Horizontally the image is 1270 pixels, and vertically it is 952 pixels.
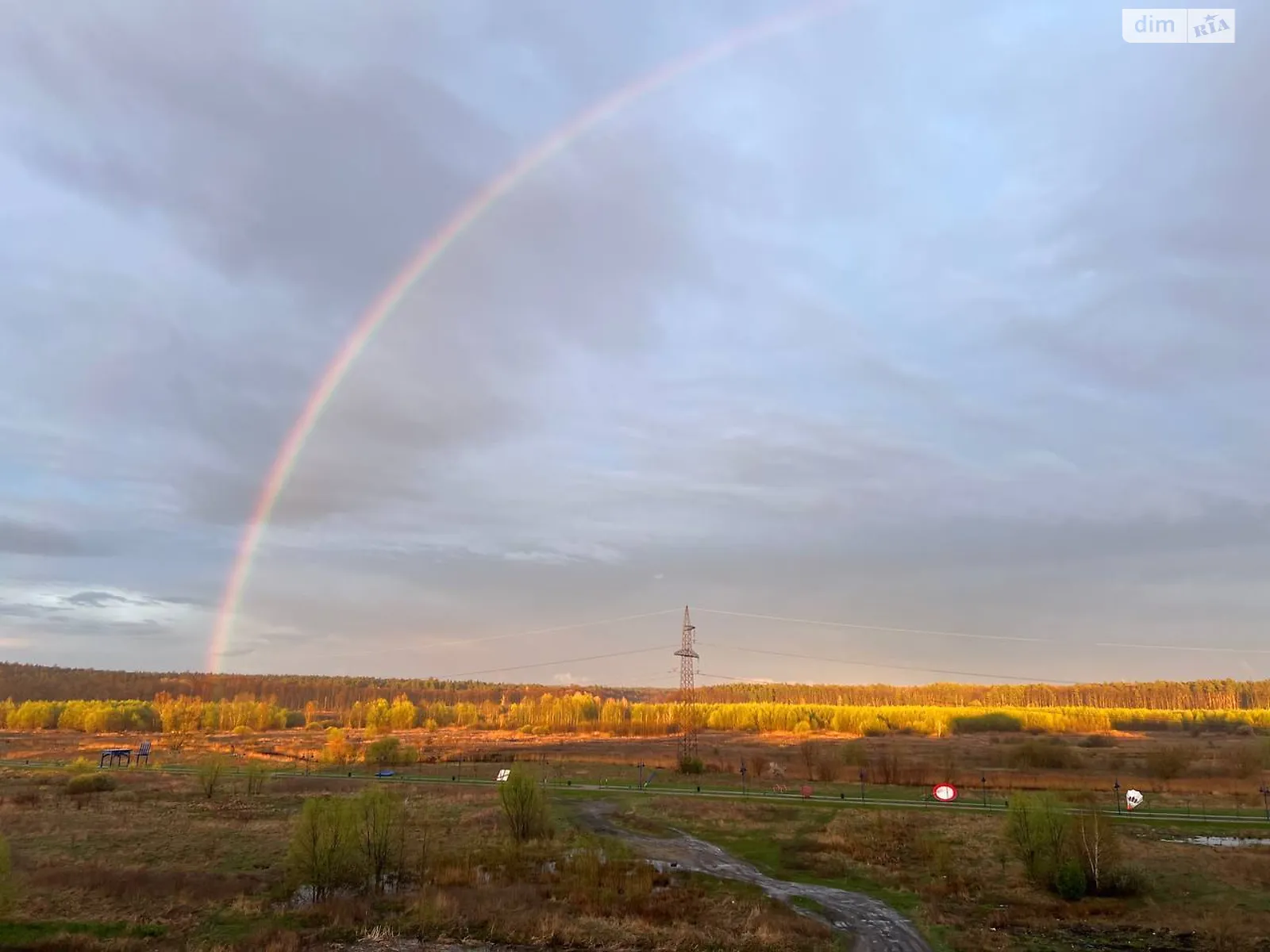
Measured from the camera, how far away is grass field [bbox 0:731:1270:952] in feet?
101

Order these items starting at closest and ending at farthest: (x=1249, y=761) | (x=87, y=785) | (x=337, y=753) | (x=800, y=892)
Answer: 1. (x=800, y=892)
2. (x=87, y=785)
3. (x=1249, y=761)
4. (x=337, y=753)

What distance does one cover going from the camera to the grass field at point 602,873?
30.8 meters

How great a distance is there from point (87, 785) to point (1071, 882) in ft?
272

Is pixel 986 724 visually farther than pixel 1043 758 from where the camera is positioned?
Yes

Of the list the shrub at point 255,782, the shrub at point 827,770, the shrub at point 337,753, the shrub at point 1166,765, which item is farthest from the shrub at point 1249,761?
the shrub at point 337,753

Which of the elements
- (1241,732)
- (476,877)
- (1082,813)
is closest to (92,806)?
(476,877)

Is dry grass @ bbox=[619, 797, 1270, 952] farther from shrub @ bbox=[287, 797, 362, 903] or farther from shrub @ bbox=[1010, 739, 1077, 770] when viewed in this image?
shrub @ bbox=[1010, 739, 1077, 770]

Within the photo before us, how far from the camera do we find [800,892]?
38.3 metres

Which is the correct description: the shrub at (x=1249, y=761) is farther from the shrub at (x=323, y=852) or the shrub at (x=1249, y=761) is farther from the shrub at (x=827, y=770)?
the shrub at (x=323, y=852)

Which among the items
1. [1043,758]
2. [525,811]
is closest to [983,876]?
[525,811]

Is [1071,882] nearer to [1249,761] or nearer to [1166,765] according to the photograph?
[1166,765]

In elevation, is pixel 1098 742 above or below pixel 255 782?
below

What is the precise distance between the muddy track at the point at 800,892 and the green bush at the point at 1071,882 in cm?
885

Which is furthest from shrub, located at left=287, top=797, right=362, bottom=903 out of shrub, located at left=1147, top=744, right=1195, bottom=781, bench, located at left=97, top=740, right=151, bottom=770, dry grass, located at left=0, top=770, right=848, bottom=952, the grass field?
shrub, located at left=1147, top=744, right=1195, bottom=781
